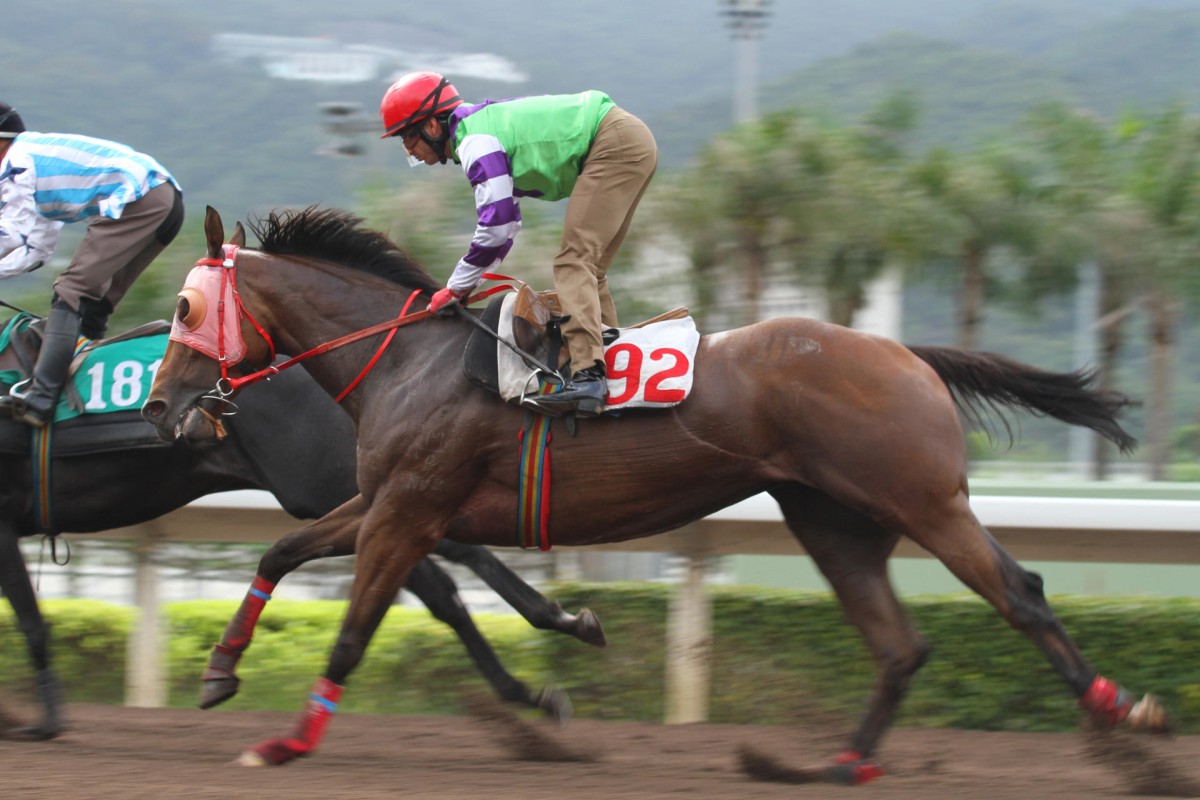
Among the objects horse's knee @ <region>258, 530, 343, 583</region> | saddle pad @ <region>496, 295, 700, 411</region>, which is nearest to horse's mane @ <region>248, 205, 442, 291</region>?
saddle pad @ <region>496, 295, 700, 411</region>

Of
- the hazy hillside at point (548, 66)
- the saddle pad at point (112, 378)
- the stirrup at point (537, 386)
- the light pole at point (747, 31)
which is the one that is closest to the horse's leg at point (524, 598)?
the stirrup at point (537, 386)

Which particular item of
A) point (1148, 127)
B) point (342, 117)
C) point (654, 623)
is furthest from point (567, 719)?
point (1148, 127)

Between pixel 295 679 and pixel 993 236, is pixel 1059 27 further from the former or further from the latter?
pixel 295 679

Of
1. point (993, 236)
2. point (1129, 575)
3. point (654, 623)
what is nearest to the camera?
point (654, 623)

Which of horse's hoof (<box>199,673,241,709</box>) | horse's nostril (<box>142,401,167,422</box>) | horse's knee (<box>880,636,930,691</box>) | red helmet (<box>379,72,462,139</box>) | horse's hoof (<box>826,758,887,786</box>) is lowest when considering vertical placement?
horse's hoof (<box>826,758,887,786</box>)

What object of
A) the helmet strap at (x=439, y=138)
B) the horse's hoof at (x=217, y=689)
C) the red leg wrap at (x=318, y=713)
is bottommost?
the horse's hoof at (x=217, y=689)

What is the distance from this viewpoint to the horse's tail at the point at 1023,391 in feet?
15.4

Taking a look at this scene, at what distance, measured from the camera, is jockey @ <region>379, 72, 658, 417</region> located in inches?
174

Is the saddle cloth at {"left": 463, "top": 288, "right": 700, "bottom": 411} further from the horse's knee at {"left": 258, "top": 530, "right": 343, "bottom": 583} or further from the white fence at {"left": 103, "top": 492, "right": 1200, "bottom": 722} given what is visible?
the white fence at {"left": 103, "top": 492, "right": 1200, "bottom": 722}

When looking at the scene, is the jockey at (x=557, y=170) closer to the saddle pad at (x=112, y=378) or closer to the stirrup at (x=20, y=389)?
the saddle pad at (x=112, y=378)

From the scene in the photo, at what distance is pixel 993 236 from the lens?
15570mm

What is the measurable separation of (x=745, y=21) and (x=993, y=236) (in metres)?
4.66

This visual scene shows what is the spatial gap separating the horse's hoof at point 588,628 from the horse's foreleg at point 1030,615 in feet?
5.07

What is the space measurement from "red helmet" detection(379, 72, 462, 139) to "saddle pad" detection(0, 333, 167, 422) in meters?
1.46
